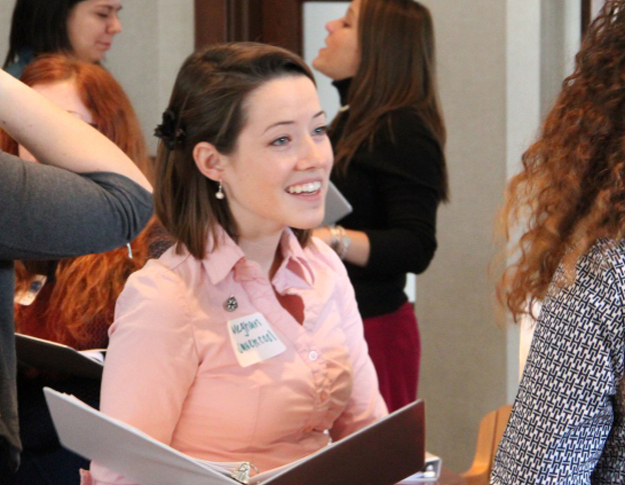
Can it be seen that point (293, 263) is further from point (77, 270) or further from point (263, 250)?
point (77, 270)

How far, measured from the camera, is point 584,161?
1126mm

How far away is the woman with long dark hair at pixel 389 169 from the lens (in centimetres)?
234

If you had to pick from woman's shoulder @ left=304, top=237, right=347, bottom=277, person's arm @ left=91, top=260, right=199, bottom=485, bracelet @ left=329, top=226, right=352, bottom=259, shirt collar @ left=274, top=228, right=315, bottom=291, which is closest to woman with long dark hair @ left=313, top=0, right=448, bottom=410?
bracelet @ left=329, top=226, right=352, bottom=259

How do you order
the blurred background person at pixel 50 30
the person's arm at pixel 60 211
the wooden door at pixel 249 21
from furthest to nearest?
the wooden door at pixel 249 21 → the blurred background person at pixel 50 30 → the person's arm at pixel 60 211

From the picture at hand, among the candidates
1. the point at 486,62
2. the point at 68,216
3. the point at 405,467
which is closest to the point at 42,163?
the point at 68,216

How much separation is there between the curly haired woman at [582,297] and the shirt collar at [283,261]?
1.65 feet

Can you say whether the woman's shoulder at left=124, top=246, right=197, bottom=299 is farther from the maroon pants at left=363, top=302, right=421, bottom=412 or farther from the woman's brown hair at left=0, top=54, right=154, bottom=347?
the maroon pants at left=363, top=302, right=421, bottom=412

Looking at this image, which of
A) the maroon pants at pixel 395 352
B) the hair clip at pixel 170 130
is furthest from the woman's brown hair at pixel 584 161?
the maroon pants at pixel 395 352

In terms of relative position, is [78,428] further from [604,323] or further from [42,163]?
[604,323]

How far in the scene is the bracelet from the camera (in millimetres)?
2275

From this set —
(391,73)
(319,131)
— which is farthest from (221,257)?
(391,73)

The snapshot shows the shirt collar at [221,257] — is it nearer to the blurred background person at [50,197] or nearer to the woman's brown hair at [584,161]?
the blurred background person at [50,197]

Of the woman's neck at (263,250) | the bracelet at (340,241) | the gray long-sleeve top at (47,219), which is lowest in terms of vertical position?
the bracelet at (340,241)

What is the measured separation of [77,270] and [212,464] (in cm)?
67
